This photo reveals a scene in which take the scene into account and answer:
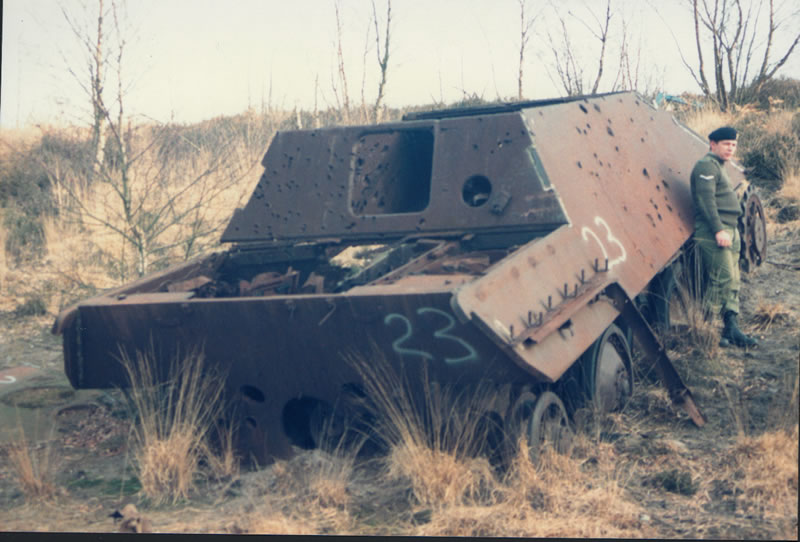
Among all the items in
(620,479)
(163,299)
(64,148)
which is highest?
(64,148)

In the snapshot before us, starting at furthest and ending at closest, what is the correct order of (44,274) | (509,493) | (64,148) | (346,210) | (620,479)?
(64,148) → (44,274) → (346,210) → (620,479) → (509,493)

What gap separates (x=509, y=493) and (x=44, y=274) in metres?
8.28

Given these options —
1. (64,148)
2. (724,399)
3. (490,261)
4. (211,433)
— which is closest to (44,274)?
(64,148)

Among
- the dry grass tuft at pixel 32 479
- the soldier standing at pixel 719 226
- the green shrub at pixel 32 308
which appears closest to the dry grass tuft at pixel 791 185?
the soldier standing at pixel 719 226

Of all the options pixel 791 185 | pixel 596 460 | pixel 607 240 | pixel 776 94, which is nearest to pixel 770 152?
pixel 791 185

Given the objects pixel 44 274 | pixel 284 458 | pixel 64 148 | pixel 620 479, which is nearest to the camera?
pixel 620 479

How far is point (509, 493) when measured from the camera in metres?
4.41

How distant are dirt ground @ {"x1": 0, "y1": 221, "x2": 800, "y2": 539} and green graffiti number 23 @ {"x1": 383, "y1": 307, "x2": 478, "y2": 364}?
735mm

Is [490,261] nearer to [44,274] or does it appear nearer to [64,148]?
[44,274]

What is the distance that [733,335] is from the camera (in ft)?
23.4

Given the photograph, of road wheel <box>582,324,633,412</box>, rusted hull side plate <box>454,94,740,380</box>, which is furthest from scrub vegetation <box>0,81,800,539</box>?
rusted hull side plate <box>454,94,740,380</box>

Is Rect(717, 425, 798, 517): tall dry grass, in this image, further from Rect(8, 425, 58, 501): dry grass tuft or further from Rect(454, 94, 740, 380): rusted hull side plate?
Rect(8, 425, 58, 501): dry grass tuft

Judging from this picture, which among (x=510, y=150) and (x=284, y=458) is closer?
(x=284, y=458)

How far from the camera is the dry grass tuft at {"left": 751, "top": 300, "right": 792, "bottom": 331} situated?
7412 millimetres
